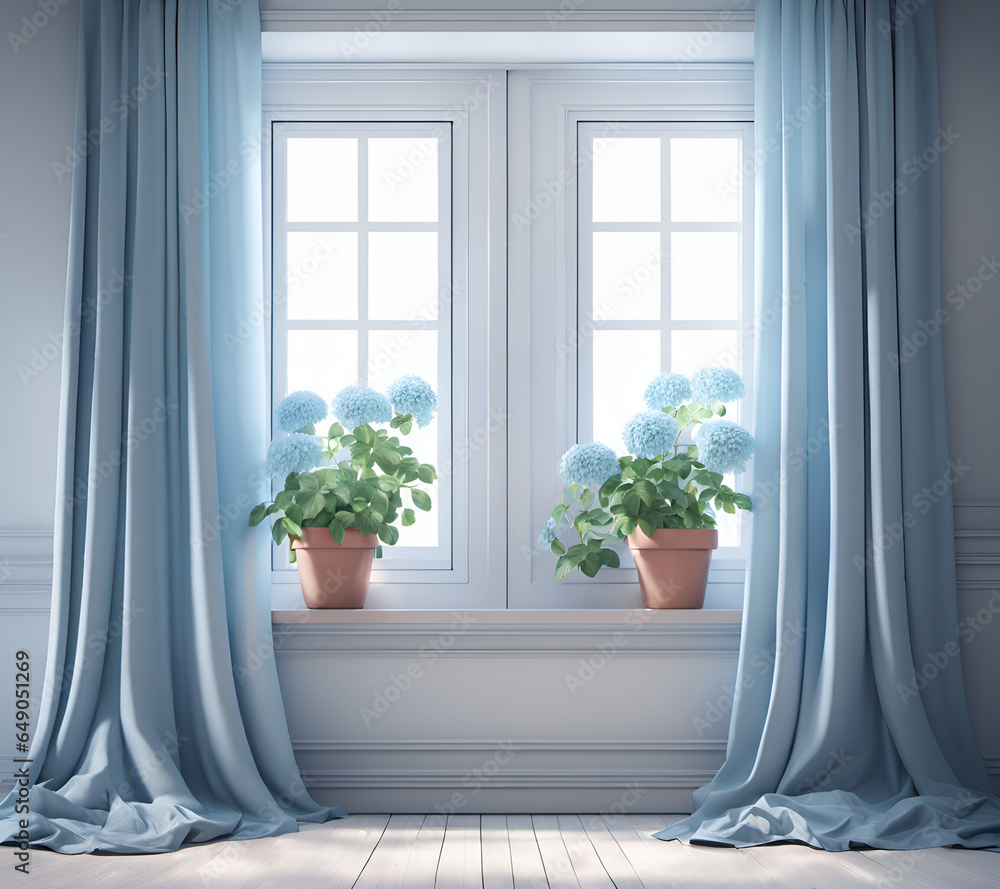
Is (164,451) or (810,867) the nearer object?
(810,867)

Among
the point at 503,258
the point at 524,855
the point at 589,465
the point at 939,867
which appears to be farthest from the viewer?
the point at 503,258

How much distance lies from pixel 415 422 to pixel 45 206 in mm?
1140

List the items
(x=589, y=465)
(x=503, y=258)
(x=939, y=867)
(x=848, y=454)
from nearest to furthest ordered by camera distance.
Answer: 1. (x=939, y=867)
2. (x=848, y=454)
3. (x=589, y=465)
4. (x=503, y=258)

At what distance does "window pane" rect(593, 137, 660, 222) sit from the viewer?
7.93 ft

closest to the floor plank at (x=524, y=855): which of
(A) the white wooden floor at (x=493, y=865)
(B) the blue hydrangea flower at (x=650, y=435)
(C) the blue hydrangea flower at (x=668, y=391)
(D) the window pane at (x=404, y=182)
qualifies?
(A) the white wooden floor at (x=493, y=865)

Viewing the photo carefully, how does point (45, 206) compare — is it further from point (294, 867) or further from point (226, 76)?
point (294, 867)

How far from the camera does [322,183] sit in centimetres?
241

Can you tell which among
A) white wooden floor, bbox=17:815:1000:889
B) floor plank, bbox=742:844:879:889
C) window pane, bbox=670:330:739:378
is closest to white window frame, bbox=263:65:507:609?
window pane, bbox=670:330:739:378

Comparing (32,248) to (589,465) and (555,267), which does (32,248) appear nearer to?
(555,267)

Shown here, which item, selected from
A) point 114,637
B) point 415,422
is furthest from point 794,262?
point 114,637

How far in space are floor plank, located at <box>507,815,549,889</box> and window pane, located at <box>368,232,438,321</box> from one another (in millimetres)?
1354

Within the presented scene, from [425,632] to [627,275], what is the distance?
1.15m

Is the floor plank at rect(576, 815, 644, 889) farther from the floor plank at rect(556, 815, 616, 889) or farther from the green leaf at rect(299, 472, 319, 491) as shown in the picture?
the green leaf at rect(299, 472, 319, 491)

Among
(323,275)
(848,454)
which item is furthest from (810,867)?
(323,275)
